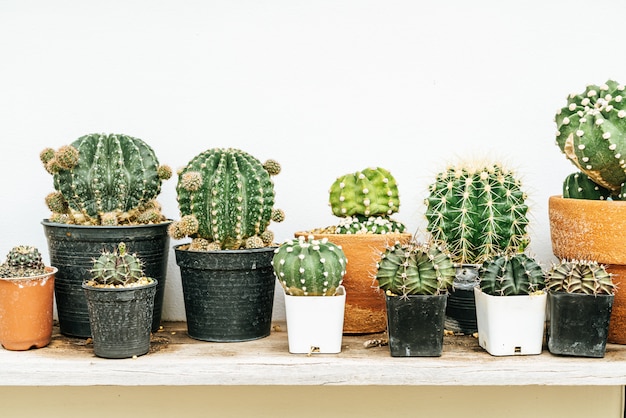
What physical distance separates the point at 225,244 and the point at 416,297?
462 mm

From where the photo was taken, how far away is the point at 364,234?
157 cm

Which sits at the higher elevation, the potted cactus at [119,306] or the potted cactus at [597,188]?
the potted cactus at [597,188]

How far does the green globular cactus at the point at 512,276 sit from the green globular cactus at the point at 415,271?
84 mm

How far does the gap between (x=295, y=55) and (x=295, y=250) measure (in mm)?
673

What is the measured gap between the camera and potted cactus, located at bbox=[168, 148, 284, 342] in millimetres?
1504

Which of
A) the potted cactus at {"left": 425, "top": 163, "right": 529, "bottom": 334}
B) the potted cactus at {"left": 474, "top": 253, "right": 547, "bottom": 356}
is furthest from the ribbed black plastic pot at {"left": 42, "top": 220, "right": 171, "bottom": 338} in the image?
the potted cactus at {"left": 474, "top": 253, "right": 547, "bottom": 356}

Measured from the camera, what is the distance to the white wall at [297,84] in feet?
6.06

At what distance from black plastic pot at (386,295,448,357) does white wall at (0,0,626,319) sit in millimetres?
522

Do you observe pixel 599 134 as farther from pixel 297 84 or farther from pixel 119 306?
pixel 119 306

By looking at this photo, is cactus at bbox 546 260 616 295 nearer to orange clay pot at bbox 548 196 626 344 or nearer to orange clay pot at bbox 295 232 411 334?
orange clay pot at bbox 548 196 626 344

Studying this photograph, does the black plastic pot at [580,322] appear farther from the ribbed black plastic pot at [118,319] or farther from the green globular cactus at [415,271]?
the ribbed black plastic pot at [118,319]

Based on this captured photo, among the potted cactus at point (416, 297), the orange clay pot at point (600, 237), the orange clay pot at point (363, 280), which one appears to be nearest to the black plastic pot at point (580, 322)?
the orange clay pot at point (600, 237)

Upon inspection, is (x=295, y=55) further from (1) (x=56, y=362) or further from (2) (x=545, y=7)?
(1) (x=56, y=362)

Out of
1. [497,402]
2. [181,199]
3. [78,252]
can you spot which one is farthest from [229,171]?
[497,402]
